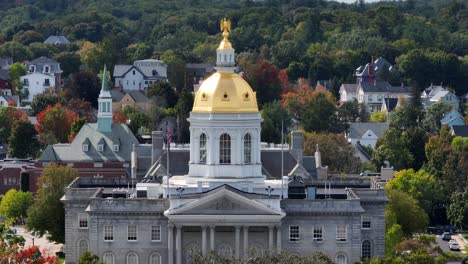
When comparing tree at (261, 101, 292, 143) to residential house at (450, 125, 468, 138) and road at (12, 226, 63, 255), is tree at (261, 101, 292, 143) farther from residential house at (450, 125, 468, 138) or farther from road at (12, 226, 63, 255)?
road at (12, 226, 63, 255)

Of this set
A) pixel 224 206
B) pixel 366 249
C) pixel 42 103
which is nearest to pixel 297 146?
pixel 366 249

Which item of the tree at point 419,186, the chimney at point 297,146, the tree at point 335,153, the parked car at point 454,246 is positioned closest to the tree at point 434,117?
the tree at point 335,153

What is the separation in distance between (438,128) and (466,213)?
167 feet

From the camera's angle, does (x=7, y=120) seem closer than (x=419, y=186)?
No

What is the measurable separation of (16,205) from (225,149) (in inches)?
1191

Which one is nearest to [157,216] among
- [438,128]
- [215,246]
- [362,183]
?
[215,246]

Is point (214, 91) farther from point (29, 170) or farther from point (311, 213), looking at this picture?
point (29, 170)

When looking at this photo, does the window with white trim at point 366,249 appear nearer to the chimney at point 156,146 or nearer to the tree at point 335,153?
the chimney at point 156,146

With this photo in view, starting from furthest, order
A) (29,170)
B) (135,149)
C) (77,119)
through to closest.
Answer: (77,119)
(29,170)
(135,149)

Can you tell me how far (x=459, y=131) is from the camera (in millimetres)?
186625

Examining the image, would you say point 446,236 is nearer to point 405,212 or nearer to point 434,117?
point 405,212

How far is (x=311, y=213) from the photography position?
111 meters

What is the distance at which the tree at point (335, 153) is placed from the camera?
156 metres

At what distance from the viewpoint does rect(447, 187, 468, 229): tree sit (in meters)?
142
